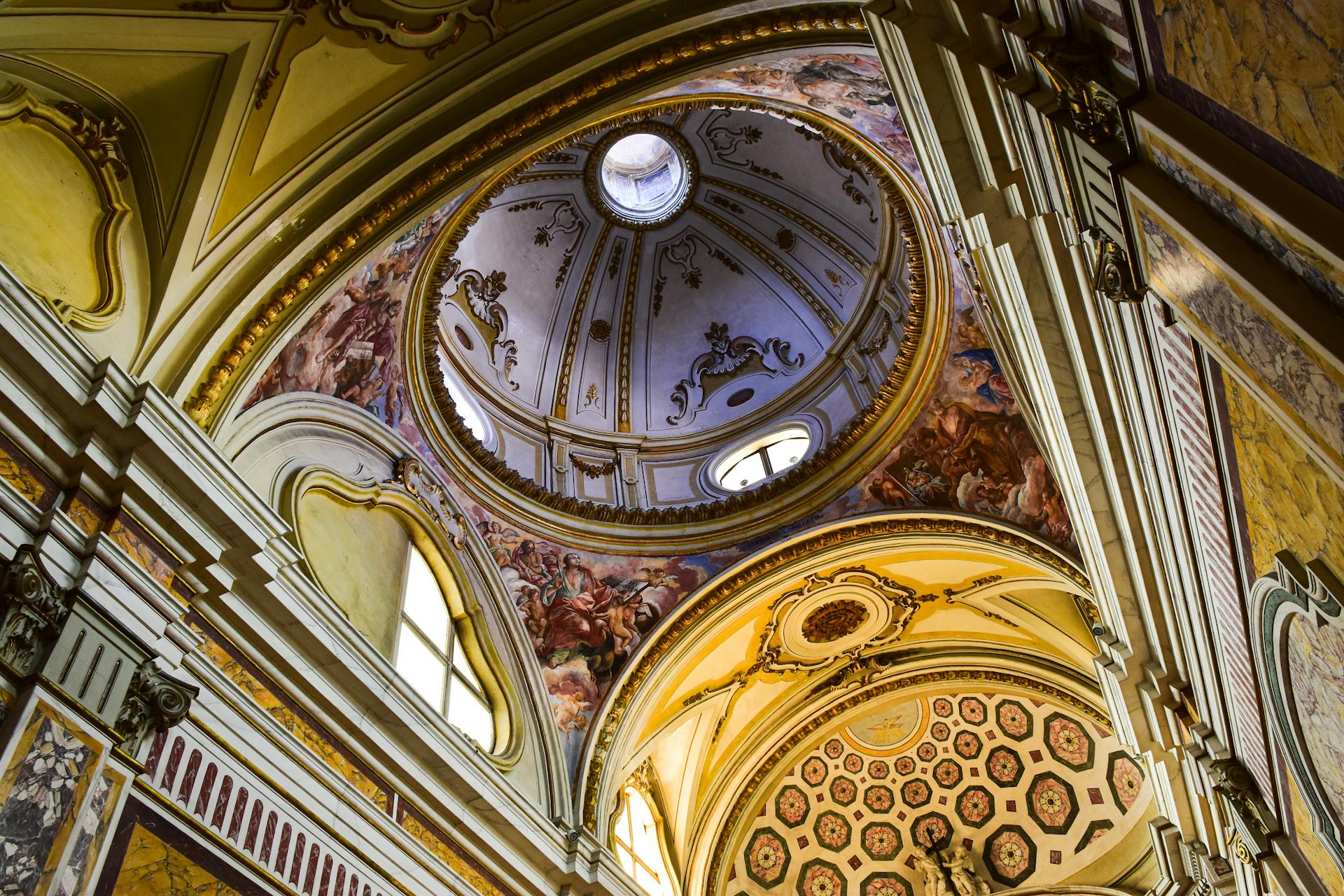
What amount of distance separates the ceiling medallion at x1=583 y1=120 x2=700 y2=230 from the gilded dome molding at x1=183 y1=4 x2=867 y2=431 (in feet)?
20.5

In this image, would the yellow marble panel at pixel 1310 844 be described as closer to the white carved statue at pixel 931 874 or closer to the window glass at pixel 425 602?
the window glass at pixel 425 602

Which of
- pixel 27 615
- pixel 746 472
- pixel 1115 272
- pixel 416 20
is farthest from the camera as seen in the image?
pixel 746 472

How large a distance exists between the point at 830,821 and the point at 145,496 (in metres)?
12.6

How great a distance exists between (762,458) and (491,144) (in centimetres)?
647

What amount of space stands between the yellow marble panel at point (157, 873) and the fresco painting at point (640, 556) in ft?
13.8

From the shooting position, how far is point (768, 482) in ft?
39.7

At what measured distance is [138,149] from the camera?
Answer: 7.01 meters

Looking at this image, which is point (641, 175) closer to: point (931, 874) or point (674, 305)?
point (674, 305)

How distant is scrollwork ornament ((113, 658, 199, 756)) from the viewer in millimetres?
5223

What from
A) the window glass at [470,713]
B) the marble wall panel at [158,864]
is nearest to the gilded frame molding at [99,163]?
the marble wall panel at [158,864]

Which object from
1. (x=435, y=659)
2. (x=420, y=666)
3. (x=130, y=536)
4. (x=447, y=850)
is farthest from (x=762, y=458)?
(x=130, y=536)

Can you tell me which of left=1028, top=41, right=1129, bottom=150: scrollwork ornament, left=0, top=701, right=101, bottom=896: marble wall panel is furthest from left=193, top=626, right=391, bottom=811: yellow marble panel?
left=1028, top=41, right=1129, bottom=150: scrollwork ornament

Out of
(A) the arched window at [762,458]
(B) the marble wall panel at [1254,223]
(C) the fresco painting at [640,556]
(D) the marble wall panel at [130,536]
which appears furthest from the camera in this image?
(A) the arched window at [762,458]

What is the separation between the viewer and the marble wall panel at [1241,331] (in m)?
2.46
